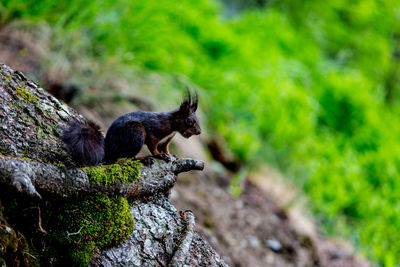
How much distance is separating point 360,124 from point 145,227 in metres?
8.73

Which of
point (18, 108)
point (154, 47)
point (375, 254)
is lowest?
point (375, 254)

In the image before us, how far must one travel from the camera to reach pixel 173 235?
5.96ft

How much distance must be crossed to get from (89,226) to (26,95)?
2.42ft

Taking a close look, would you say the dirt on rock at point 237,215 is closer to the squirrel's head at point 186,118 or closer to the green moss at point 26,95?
the squirrel's head at point 186,118

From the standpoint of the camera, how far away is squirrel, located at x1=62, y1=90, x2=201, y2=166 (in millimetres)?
1883

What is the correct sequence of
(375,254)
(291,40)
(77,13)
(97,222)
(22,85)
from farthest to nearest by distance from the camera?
(291,40)
(375,254)
(77,13)
(22,85)
(97,222)

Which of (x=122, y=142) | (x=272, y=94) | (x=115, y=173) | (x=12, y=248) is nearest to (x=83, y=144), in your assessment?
(x=115, y=173)

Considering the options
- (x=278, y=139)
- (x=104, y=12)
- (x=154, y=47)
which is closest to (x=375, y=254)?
(x=278, y=139)

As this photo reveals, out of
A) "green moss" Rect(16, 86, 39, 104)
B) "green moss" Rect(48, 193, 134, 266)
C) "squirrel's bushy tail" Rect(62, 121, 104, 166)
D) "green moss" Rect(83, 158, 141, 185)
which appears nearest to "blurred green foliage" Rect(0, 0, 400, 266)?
"green moss" Rect(16, 86, 39, 104)

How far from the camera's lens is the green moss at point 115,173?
5.42 feet

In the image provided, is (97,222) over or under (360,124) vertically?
over

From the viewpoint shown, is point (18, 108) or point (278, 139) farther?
point (278, 139)

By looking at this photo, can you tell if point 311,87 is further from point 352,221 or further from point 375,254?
point 375,254

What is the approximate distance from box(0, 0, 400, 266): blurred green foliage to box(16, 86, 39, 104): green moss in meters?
2.55
